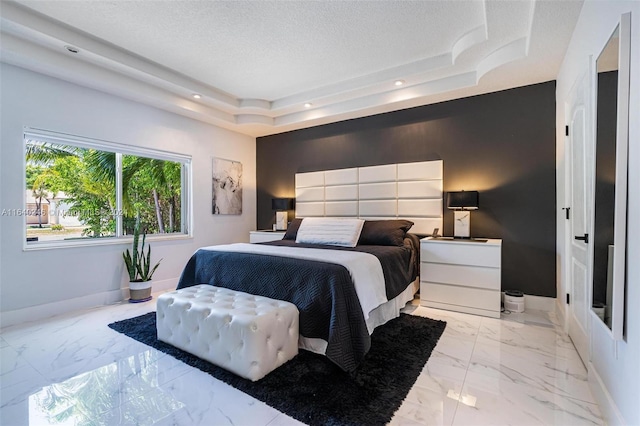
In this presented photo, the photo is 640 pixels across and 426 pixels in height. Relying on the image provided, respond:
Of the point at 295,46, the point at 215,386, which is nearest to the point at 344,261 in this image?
the point at 215,386

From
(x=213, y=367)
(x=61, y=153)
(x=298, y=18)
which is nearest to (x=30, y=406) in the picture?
(x=213, y=367)

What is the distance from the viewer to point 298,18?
2.52 meters

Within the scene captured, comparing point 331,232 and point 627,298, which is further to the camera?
point 331,232

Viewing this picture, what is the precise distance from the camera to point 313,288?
7.07ft

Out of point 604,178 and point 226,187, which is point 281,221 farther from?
point 604,178

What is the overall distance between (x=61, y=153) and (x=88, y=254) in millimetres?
1154

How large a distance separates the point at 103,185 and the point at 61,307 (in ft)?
4.71

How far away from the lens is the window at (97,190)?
10.1 feet

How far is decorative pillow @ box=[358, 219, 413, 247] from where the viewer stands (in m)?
3.39

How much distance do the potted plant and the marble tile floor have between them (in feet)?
3.02

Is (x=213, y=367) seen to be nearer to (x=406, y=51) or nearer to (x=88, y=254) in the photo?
(x=88, y=254)

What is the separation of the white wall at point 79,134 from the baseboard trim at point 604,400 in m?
4.40

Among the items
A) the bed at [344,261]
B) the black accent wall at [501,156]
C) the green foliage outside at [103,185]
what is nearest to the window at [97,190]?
the green foliage outside at [103,185]

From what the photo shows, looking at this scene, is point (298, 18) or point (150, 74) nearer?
point (298, 18)
